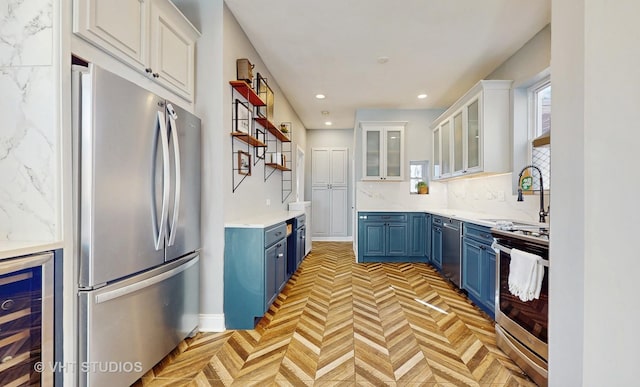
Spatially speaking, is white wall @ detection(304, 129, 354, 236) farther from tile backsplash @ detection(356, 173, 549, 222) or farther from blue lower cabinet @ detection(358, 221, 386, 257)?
blue lower cabinet @ detection(358, 221, 386, 257)

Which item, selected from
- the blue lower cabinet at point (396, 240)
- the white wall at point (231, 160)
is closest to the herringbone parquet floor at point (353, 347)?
the white wall at point (231, 160)

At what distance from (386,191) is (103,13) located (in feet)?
14.8

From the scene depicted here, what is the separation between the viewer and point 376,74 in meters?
3.80

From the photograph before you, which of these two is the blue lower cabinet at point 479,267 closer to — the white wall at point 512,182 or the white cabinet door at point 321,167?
the white wall at point 512,182

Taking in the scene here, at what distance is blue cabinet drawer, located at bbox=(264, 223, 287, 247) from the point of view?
254 cm

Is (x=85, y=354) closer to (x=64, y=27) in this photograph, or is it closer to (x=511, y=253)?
(x=64, y=27)

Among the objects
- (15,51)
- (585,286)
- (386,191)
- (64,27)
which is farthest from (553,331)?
(386,191)

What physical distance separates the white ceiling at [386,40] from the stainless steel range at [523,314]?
6.24 ft

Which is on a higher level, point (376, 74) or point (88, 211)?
point (376, 74)

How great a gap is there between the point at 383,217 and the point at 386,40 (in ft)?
9.04

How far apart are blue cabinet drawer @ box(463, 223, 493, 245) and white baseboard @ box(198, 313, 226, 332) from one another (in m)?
2.43

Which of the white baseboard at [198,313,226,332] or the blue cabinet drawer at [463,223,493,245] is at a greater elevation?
the blue cabinet drawer at [463,223,493,245]

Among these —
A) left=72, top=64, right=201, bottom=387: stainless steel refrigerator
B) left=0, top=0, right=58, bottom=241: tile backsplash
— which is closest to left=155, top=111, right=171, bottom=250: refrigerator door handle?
left=72, top=64, right=201, bottom=387: stainless steel refrigerator

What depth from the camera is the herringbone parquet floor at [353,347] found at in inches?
71.4
